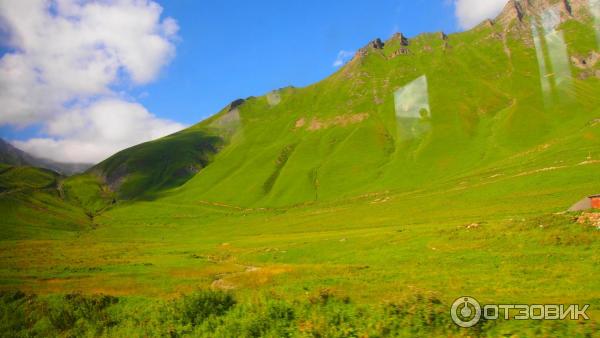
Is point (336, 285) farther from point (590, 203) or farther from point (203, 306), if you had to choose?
point (590, 203)

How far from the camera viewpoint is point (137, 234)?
16888 centimetres

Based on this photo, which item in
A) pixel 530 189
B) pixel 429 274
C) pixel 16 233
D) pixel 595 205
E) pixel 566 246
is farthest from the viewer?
pixel 16 233

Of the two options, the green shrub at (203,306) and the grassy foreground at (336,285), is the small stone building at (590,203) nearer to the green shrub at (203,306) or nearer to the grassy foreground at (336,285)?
the grassy foreground at (336,285)

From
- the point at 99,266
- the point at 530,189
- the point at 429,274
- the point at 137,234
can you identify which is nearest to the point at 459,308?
the point at 429,274

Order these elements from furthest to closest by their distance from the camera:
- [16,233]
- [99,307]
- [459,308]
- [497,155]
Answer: [497,155], [16,233], [99,307], [459,308]

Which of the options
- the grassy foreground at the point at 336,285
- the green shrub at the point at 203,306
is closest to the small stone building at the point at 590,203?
the grassy foreground at the point at 336,285

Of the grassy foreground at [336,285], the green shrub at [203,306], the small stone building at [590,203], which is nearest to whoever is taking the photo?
the grassy foreground at [336,285]

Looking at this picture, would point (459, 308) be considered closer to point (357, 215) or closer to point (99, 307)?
point (99, 307)

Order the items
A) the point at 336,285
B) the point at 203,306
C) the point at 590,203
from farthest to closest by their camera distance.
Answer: the point at 590,203
the point at 336,285
the point at 203,306

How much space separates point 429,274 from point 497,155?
183838 mm

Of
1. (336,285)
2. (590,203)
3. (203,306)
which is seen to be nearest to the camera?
(203,306)

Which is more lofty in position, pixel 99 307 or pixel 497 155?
pixel 497 155

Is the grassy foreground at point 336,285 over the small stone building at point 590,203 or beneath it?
beneath

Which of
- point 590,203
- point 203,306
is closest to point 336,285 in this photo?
point 203,306
